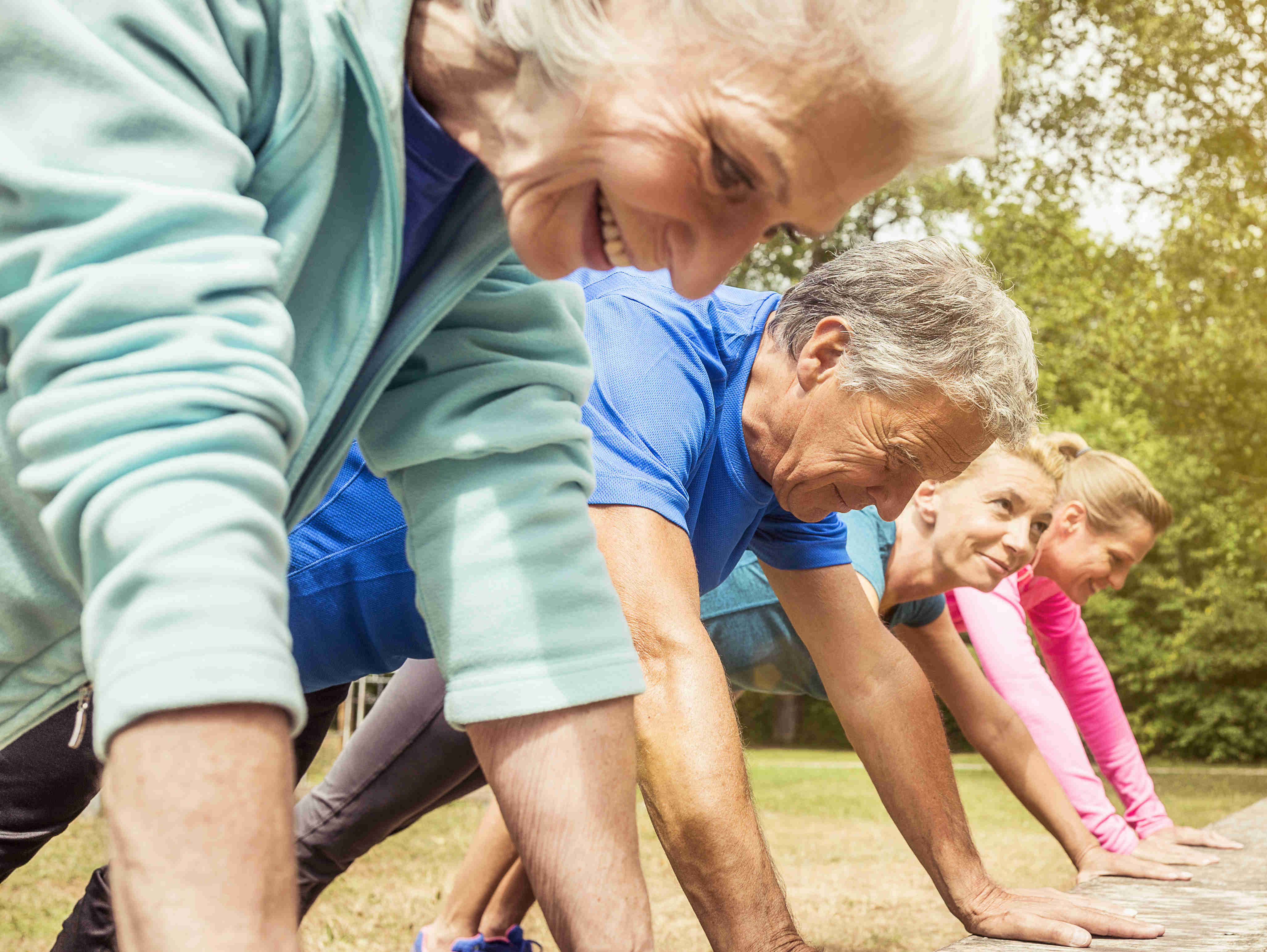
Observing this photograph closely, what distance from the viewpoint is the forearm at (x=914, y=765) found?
8.75 feet

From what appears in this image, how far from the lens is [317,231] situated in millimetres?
1041

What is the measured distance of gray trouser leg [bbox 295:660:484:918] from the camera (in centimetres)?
295

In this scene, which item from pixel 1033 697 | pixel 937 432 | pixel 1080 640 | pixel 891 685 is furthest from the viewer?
pixel 1080 640

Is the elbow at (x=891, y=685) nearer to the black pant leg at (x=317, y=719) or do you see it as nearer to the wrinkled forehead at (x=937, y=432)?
the wrinkled forehead at (x=937, y=432)

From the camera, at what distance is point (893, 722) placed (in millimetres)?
2740

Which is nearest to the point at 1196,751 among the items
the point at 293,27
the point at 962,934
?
the point at 962,934

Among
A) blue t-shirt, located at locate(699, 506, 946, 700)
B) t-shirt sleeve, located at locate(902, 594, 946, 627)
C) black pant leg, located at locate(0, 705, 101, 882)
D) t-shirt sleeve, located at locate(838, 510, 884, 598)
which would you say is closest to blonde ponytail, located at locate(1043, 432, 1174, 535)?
t-shirt sleeve, located at locate(902, 594, 946, 627)

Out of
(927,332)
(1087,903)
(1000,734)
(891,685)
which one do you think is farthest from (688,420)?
(1000,734)

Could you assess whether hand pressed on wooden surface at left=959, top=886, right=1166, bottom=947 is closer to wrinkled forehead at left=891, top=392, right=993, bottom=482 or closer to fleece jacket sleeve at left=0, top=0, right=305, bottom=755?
wrinkled forehead at left=891, top=392, right=993, bottom=482

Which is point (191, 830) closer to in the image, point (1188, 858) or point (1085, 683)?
point (1188, 858)

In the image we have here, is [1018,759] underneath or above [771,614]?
underneath

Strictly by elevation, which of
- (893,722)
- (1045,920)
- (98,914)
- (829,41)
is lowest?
(98,914)

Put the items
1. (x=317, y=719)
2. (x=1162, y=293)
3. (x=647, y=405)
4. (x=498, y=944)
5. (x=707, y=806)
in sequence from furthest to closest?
1. (x=1162, y=293)
2. (x=498, y=944)
3. (x=317, y=719)
4. (x=647, y=405)
5. (x=707, y=806)

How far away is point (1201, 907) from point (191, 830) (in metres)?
2.90
